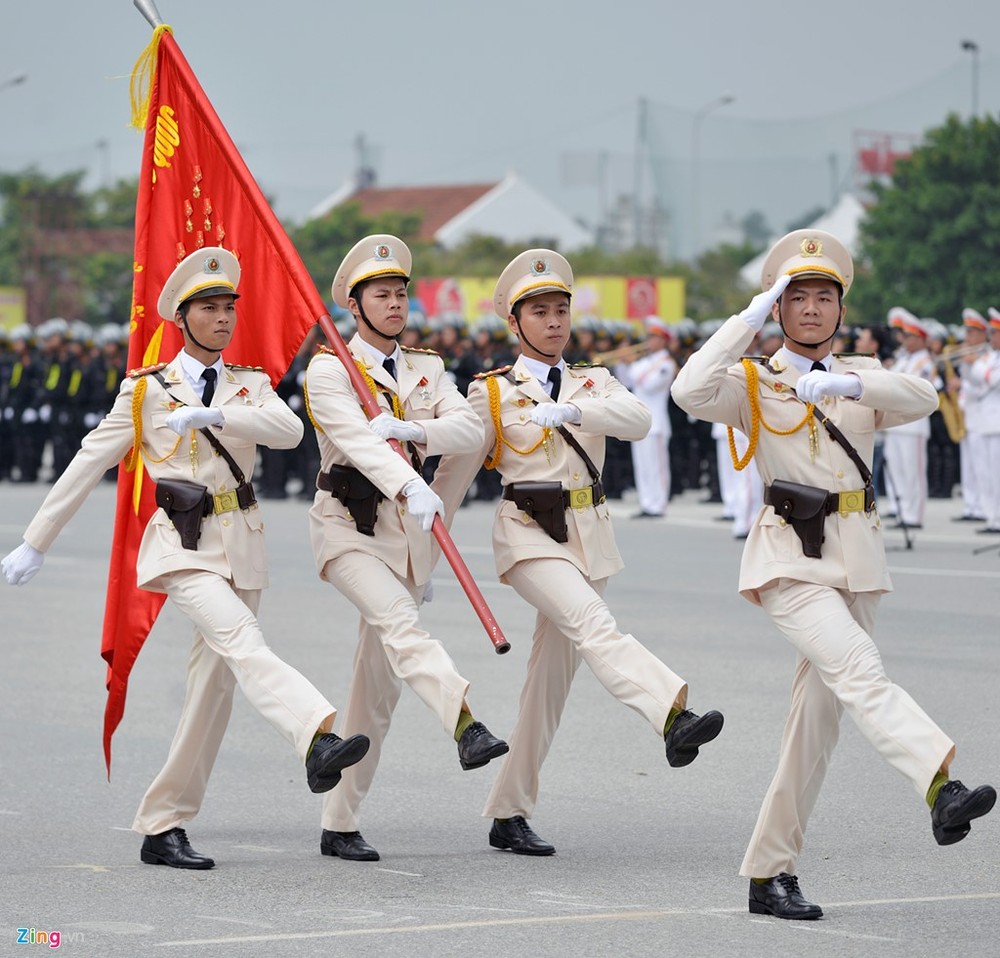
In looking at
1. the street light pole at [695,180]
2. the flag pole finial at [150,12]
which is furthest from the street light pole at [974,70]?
the flag pole finial at [150,12]

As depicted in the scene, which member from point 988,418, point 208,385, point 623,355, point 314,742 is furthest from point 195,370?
point 623,355

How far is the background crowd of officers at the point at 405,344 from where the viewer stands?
24250 millimetres

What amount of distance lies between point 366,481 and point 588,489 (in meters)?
0.81

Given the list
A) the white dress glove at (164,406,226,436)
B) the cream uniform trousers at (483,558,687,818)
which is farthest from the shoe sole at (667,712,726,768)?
the white dress glove at (164,406,226,436)

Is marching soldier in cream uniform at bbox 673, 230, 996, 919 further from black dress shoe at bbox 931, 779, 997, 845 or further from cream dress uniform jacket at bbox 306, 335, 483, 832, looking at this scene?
cream dress uniform jacket at bbox 306, 335, 483, 832

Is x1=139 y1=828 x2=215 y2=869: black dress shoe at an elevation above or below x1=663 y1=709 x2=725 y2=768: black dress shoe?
below

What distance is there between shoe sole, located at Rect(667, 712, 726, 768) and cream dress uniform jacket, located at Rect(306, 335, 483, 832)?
2.91 ft

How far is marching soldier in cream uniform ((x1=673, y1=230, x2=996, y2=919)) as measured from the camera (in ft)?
19.8

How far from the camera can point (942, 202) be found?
48406 mm

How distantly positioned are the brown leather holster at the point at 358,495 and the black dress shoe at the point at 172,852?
1.24 m

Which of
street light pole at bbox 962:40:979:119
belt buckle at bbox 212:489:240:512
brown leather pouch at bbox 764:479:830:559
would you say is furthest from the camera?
street light pole at bbox 962:40:979:119

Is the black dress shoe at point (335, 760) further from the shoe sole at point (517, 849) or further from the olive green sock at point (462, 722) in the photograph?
the shoe sole at point (517, 849)

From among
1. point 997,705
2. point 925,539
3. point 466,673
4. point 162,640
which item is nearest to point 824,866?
point 997,705

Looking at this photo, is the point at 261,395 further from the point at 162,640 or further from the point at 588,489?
the point at 162,640
